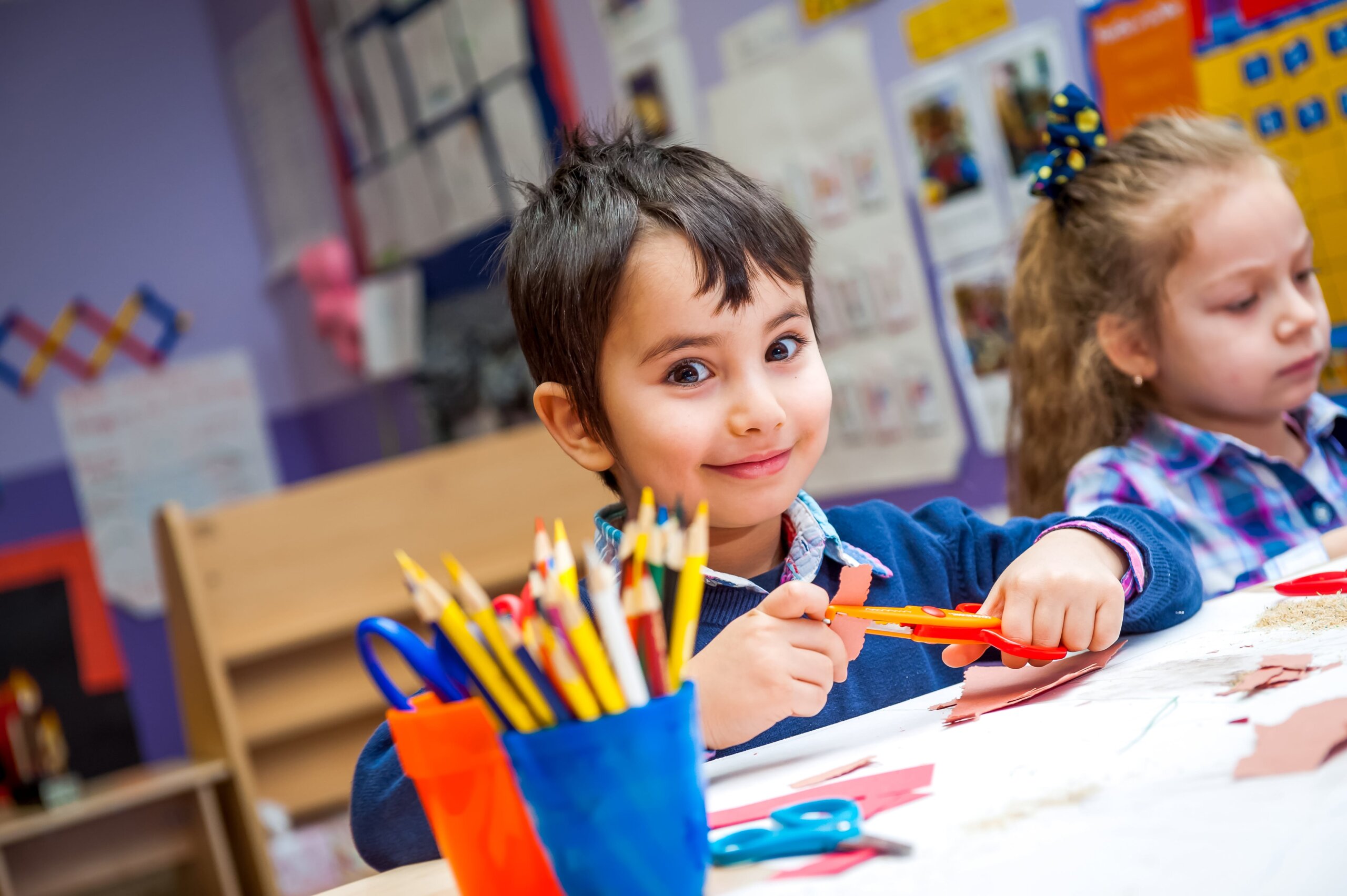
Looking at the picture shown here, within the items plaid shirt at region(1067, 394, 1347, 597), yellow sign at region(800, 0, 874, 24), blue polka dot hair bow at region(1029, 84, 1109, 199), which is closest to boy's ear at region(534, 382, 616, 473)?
plaid shirt at region(1067, 394, 1347, 597)

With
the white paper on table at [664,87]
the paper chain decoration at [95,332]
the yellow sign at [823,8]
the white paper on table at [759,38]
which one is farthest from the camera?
the paper chain decoration at [95,332]

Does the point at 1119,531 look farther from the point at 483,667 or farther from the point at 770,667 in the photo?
the point at 483,667

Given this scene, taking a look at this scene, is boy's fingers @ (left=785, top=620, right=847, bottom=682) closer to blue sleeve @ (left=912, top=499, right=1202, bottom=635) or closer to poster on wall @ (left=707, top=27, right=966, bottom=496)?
blue sleeve @ (left=912, top=499, right=1202, bottom=635)

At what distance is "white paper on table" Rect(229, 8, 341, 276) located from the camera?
317 centimetres

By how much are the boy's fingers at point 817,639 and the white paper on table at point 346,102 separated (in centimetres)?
269

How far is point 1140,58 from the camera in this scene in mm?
1313

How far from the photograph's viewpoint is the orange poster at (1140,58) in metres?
1.27

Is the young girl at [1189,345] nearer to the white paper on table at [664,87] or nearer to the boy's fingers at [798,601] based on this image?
the boy's fingers at [798,601]

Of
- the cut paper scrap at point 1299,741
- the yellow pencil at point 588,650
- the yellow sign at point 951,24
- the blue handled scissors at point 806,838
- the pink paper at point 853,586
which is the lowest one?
the cut paper scrap at point 1299,741

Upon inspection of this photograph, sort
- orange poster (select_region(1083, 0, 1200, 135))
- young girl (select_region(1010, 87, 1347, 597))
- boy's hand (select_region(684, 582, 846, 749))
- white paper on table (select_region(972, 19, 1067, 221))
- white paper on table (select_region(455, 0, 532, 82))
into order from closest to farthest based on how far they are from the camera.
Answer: boy's hand (select_region(684, 582, 846, 749)) → young girl (select_region(1010, 87, 1347, 597)) → orange poster (select_region(1083, 0, 1200, 135)) → white paper on table (select_region(972, 19, 1067, 221)) → white paper on table (select_region(455, 0, 532, 82))

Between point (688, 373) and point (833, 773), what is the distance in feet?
0.97

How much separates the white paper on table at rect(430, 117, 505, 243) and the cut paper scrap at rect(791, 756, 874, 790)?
219cm

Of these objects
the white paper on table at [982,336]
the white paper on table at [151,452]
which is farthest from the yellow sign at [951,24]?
the white paper on table at [151,452]

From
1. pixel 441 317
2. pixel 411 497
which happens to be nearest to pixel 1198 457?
pixel 411 497
